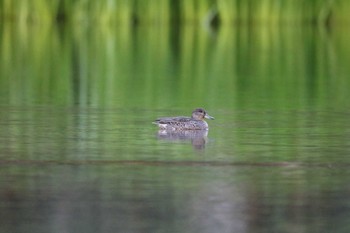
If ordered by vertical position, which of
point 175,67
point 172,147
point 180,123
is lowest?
point 172,147

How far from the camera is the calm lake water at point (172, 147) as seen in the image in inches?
286

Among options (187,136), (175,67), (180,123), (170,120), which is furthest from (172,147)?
(175,67)

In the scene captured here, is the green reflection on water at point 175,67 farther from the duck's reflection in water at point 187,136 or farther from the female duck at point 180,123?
the duck's reflection in water at point 187,136

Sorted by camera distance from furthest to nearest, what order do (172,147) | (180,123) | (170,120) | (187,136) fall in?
1. (180,123)
2. (170,120)
3. (187,136)
4. (172,147)

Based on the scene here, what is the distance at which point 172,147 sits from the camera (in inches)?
392

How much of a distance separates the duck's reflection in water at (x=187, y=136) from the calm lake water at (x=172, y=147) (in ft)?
0.09

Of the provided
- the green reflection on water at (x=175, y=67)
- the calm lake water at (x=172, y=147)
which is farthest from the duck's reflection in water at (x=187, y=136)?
the green reflection on water at (x=175, y=67)

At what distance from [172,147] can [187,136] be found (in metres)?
0.87

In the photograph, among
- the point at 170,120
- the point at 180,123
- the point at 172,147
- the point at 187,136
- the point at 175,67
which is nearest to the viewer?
the point at 172,147

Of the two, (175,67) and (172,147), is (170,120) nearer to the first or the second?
(172,147)

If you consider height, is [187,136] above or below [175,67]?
below

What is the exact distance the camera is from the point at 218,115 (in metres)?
12.3

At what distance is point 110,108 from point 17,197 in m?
5.16

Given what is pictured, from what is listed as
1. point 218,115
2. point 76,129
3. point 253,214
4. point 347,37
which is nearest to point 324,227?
point 253,214
